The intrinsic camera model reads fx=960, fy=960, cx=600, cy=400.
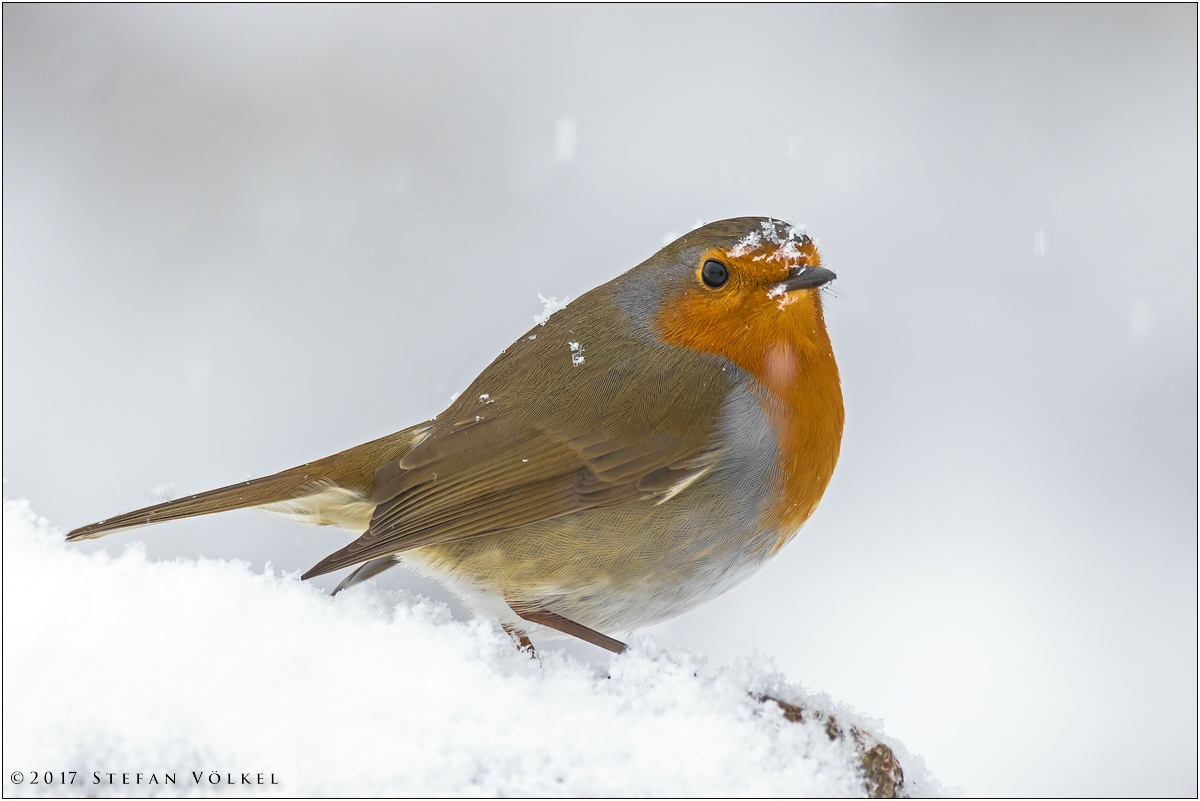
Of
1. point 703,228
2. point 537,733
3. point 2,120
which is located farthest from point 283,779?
point 2,120

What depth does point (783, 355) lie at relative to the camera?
108 inches

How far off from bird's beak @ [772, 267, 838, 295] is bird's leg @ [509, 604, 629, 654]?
3.49ft

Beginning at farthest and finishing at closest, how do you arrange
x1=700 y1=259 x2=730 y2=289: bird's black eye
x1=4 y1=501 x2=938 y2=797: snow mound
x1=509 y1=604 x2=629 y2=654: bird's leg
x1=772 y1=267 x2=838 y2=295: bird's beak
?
1. x1=700 y1=259 x2=730 y2=289: bird's black eye
2. x1=772 y1=267 x2=838 y2=295: bird's beak
3. x1=509 y1=604 x2=629 y2=654: bird's leg
4. x1=4 y1=501 x2=938 y2=797: snow mound

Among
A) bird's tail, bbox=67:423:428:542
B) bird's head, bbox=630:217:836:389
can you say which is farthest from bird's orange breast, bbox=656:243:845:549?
bird's tail, bbox=67:423:428:542

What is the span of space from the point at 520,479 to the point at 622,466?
0.93ft

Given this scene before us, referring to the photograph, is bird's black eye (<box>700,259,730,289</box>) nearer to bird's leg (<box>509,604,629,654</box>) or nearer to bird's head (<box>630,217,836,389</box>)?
bird's head (<box>630,217,836,389</box>)

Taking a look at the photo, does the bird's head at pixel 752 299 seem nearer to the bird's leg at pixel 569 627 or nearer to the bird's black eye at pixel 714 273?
the bird's black eye at pixel 714 273

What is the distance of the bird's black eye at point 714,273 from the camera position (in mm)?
2779

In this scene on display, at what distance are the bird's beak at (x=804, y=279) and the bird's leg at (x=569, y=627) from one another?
1.06 metres

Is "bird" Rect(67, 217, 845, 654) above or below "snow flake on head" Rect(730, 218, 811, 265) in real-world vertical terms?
below

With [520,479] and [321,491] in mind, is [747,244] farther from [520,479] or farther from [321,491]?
[321,491]

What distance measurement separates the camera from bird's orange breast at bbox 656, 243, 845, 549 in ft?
8.68

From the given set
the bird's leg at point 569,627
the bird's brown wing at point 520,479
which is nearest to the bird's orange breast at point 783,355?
the bird's brown wing at point 520,479

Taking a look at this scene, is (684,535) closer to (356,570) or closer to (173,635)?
(356,570)
